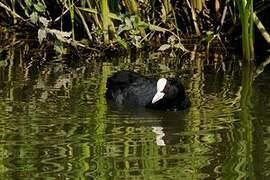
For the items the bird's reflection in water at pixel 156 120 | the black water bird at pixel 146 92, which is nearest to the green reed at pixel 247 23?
the black water bird at pixel 146 92

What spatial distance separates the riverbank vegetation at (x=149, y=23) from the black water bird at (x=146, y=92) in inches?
37.3

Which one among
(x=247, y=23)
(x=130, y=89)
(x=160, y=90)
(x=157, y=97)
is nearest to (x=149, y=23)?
(x=247, y=23)

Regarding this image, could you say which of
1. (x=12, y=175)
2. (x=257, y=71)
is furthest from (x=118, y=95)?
(x=12, y=175)

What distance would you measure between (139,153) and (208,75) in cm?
217

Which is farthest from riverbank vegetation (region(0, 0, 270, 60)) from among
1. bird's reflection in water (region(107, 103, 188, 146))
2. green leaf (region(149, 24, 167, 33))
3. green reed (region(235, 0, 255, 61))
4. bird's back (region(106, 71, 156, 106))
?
bird's reflection in water (region(107, 103, 188, 146))

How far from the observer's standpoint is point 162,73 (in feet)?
19.7

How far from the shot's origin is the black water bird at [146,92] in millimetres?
4914

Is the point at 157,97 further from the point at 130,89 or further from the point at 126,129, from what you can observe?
the point at 126,129

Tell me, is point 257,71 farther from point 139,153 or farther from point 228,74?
point 139,153

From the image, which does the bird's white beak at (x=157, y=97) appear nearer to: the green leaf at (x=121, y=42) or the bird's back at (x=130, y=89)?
the bird's back at (x=130, y=89)

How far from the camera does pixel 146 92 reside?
5.18 metres

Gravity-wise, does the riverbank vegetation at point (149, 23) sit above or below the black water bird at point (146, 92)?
above

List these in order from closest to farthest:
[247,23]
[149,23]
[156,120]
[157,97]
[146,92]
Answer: [156,120]
[157,97]
[146,92]
[247,23]
[149,23]

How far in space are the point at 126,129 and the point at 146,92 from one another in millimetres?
866
